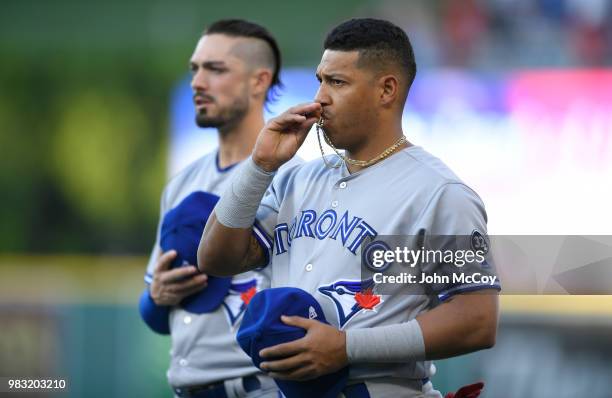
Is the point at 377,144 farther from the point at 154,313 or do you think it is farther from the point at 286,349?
the point at 154,313

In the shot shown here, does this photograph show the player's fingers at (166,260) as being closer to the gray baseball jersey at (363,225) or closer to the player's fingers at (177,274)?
the player's fingers at (177,274)

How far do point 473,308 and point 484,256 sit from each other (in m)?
0.15

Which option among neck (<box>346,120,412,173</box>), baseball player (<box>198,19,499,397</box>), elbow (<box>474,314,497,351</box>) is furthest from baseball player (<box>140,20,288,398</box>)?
elbow (<box>474,314,497,351</box>)

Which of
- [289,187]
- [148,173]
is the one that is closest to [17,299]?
[148,173]

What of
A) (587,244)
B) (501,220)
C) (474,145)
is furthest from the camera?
(474,145)

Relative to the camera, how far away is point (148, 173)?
10.8 meters

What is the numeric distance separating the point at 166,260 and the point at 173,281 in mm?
92

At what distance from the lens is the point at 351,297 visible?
295cm

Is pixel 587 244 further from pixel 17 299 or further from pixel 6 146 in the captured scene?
pixel 6 146

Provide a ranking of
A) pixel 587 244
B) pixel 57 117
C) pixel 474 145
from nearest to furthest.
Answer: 1. pixel 587 244
2. pixel 474 145
3. pixel 57 117

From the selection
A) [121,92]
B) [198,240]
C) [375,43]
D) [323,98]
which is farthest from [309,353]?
[121,92]

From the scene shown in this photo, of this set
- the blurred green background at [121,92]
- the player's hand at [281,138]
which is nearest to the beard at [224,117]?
the player's hand at [281,138]

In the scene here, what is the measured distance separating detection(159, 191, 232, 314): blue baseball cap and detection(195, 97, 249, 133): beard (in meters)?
0.42

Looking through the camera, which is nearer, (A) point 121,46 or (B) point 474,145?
(B) point 474,145
